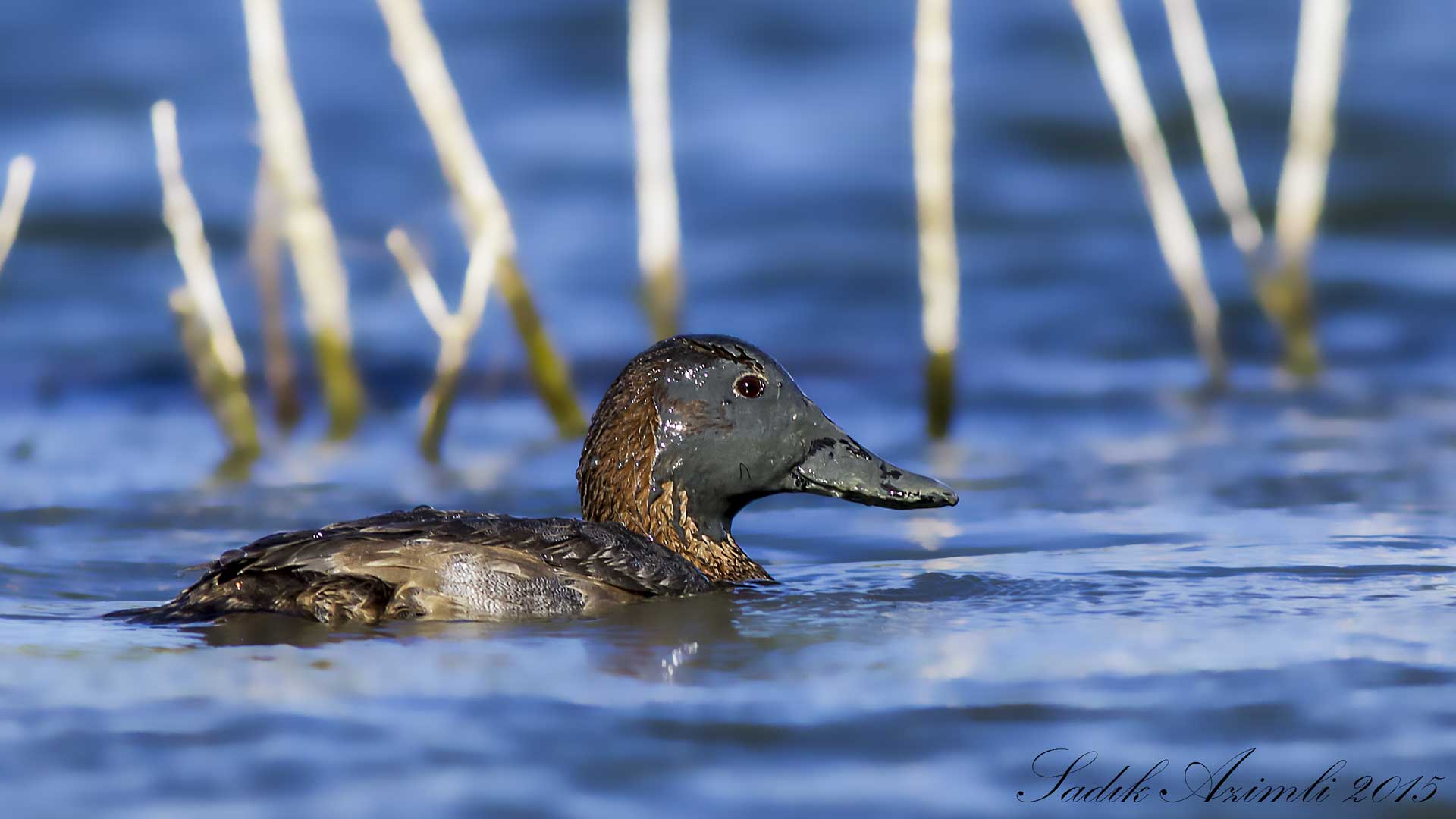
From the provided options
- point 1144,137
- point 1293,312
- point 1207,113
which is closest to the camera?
point 1144,137

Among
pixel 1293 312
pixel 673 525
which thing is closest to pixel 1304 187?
pixel 1293 312

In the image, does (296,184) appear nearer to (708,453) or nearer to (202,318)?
(202,318)

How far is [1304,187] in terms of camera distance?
11305 millimetres

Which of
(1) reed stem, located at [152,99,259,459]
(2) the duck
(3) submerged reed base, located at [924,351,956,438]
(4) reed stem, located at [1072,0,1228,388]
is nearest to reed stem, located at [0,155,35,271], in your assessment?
(1) reed stem, located at [152,99,259,459]

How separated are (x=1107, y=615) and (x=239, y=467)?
509 cm

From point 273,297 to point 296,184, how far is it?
37.2 inches

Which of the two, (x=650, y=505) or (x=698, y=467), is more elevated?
(x=698, y=467)

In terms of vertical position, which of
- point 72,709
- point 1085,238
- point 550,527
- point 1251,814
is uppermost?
point 1085,238

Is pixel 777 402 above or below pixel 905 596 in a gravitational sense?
above

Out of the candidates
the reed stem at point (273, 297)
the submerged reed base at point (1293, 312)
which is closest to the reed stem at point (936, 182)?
the submerged reed base at point (1293, 312)

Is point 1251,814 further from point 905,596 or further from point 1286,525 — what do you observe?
point 1286,525

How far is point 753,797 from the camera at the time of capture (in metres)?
4.12

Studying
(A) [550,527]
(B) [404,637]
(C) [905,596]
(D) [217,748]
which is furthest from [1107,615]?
(D) [217,748]

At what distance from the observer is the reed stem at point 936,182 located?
9406 mm
